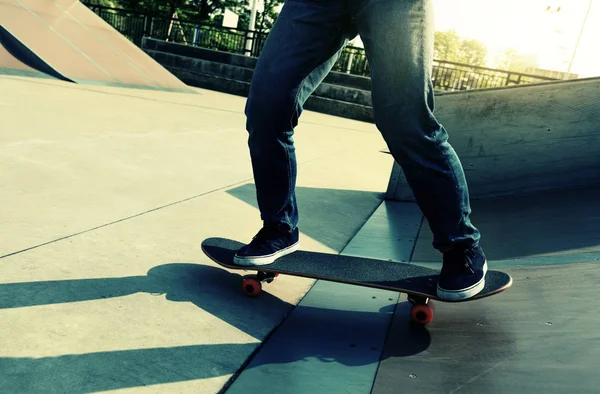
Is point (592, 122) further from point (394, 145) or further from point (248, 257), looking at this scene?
point (248, 257)

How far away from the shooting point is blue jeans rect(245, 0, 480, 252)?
1702mm

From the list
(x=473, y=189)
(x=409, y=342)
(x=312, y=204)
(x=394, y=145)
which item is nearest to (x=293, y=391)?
(x=409, y=342)

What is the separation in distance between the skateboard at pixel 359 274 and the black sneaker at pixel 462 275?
0.02 m

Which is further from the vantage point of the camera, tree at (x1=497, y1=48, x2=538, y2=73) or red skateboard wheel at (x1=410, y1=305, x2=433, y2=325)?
tree at (x1=497, y1=48, x2=538, y2=73)

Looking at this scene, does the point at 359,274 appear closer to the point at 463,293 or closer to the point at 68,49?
the point at 463,293

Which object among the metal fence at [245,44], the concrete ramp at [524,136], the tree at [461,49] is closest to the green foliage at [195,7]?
the metal fence at [245,44]

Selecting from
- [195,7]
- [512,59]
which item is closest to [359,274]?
[195,7]

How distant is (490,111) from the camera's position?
385 centimetres

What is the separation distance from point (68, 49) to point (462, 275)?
9.18 m

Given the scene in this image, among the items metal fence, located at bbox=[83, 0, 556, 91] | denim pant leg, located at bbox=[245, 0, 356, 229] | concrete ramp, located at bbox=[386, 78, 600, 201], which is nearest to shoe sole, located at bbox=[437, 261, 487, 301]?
denim pant leg, located at bbox=[245, 0, 356, 229]

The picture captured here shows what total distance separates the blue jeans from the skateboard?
6.5 inches

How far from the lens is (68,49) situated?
909cm

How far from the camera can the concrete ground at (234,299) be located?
1.40 meters

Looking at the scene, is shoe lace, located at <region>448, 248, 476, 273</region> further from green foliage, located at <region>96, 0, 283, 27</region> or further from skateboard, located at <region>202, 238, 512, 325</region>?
green foliage, located at <region>96, 0, 283, 27</region>
